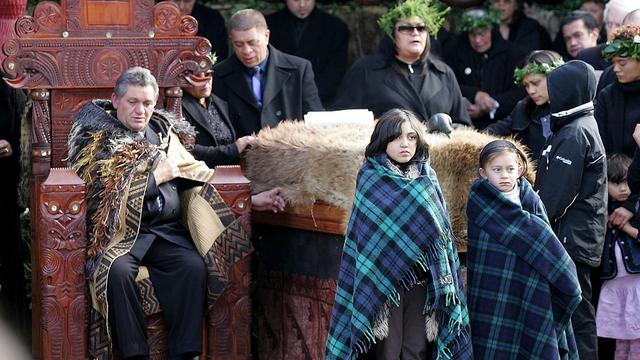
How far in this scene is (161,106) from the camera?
6699mm

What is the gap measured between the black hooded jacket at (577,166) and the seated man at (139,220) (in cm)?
165

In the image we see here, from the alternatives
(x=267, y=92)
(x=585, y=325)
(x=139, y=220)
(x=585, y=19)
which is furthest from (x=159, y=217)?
(x=585, y=19)

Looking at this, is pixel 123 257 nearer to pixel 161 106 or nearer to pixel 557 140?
pixel 161 106

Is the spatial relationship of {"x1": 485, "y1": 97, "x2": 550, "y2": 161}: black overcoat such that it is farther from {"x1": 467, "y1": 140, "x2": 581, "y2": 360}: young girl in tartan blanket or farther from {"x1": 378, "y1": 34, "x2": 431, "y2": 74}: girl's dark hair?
{"x1": 467, "y1": 140, "x2": 581, "y2": 360}: young girl in tartan blanket

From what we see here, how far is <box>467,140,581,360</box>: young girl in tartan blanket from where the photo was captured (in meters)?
5.62

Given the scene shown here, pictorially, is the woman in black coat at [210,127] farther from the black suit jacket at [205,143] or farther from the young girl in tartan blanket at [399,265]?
the young girl in tartan blanket at [399,265]

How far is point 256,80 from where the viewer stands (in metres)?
7.45

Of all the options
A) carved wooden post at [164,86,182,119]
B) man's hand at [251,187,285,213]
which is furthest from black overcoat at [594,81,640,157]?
carved wooden post at [164,86,182,119]

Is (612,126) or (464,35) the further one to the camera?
(464,35)

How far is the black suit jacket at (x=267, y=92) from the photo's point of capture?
24.2ft

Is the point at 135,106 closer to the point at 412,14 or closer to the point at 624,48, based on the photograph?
the point at 412,14

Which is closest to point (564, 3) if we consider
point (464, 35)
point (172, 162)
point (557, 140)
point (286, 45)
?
point (464, 35)

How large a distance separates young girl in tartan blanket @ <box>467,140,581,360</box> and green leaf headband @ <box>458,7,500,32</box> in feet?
10.7

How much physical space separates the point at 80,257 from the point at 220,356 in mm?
911
